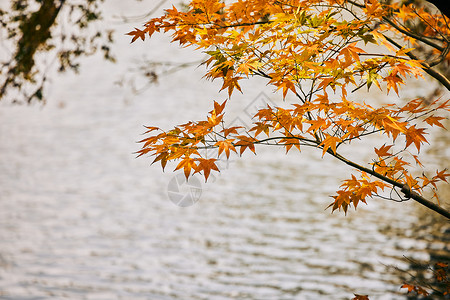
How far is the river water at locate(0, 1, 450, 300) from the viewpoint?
5.90 meters

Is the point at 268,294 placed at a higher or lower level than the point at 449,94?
lower

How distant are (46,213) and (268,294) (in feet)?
14.0

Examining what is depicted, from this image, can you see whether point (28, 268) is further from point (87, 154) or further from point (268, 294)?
point (87, 154)

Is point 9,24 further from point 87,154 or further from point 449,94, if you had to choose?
point 449,94

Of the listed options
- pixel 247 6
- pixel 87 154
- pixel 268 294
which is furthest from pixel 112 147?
pixel 247 6

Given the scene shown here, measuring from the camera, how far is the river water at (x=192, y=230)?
5898 millimetres

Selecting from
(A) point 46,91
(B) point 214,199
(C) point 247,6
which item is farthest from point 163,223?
(A) point 46,91

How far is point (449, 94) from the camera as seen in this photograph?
1176cm

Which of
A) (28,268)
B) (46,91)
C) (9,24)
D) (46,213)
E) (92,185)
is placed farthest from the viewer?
(46,91)

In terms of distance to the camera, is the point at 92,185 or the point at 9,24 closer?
the point at 9,24

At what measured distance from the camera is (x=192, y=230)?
7305mm

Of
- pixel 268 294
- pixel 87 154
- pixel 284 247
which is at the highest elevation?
pixel 87 154

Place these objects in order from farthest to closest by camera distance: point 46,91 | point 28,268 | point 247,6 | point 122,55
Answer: point 122,55
point 46,91
point 28,268
point 247,6

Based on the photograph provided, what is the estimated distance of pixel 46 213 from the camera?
809 centimetres
